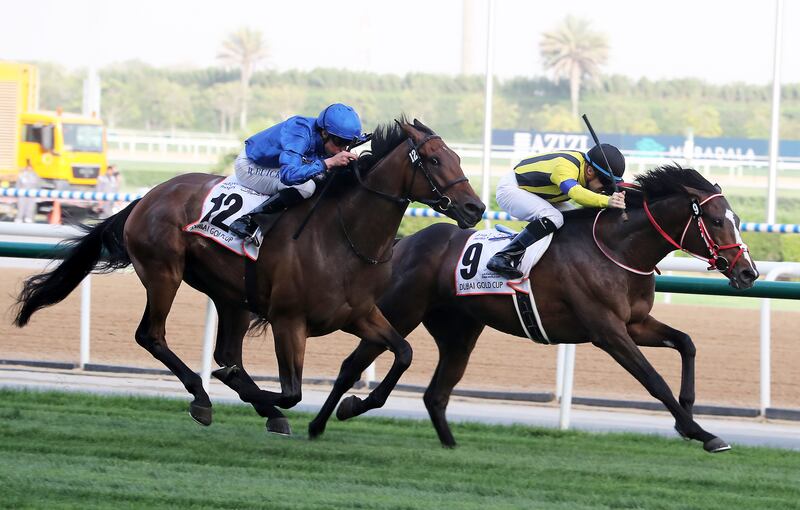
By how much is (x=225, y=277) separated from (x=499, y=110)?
4220cm

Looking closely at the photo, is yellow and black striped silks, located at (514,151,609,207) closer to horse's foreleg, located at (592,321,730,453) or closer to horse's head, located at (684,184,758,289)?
horse's head, located at (684,184,758,289)

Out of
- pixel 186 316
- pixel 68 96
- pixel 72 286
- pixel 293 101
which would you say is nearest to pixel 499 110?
pixel 293 101

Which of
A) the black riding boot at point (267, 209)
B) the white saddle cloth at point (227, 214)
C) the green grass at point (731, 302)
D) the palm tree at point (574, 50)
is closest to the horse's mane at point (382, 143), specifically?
the black riding boot at point (267, 209)

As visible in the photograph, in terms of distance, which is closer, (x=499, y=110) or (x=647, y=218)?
(x=647, y=218)

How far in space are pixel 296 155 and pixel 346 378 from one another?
115 centimetres

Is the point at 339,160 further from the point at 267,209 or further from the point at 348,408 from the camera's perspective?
the point at 348,408

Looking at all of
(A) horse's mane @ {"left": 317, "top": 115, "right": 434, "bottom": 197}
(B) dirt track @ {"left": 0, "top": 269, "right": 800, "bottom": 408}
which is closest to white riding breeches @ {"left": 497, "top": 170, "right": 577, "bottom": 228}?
(A) horse's mane @ {"left": 317, "top": 115, "right": 434, "bottom": 197}

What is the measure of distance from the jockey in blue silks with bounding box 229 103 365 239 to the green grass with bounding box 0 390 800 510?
1.08 meters

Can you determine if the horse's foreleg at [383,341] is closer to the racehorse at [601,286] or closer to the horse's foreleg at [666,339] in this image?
the racehorse at [601,286]

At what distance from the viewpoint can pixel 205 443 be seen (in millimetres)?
5461

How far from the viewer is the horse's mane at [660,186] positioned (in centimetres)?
583

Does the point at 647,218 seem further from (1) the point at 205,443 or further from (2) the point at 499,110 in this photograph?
(2) the point at 499,110

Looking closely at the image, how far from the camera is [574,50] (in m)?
55.3

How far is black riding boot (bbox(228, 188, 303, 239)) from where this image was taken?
562cm
